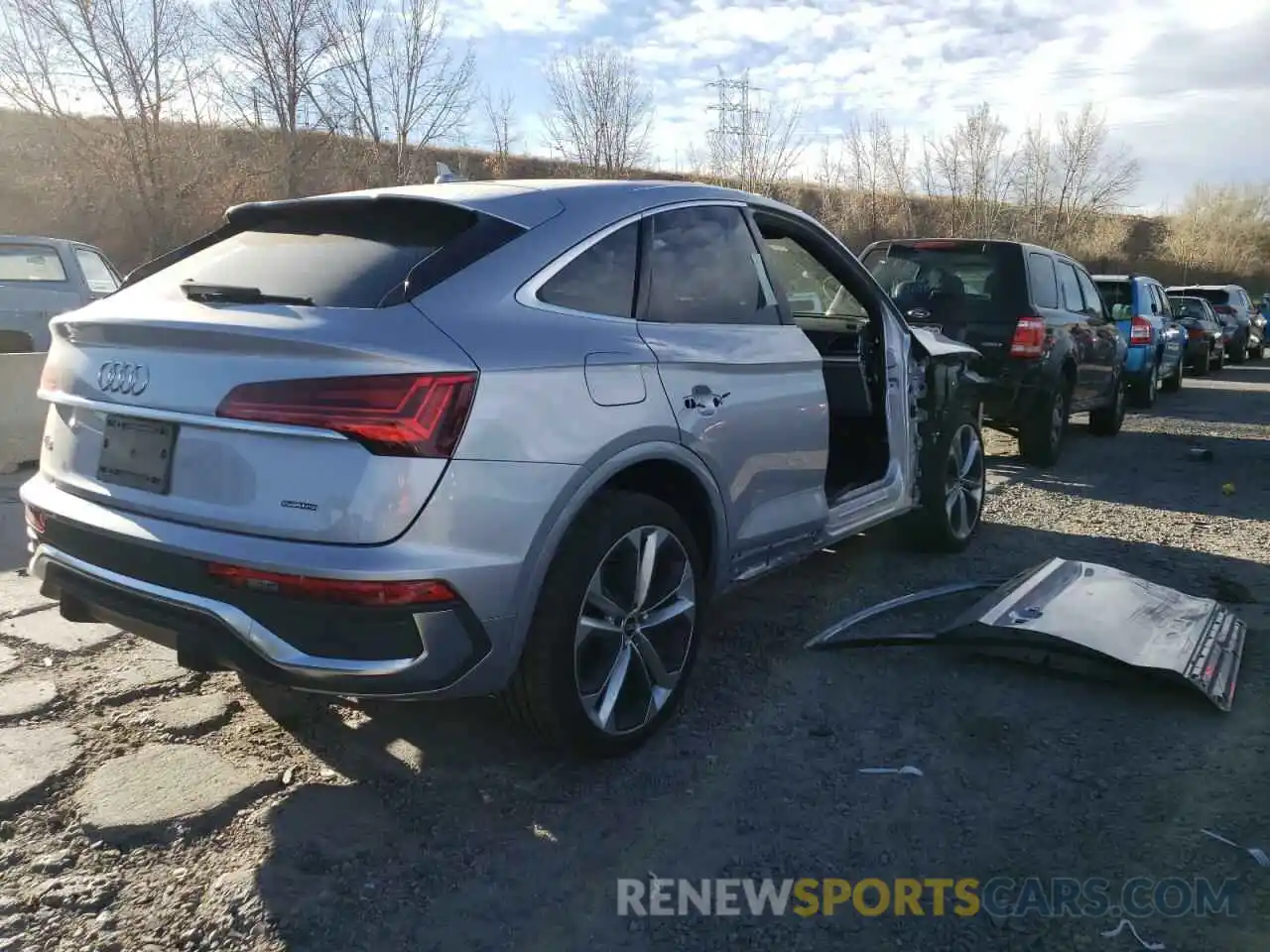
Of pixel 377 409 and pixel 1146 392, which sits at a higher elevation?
pixel 377 409

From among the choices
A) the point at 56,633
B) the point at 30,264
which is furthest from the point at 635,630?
the point at 30,264

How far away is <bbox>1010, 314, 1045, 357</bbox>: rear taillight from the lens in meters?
7.95

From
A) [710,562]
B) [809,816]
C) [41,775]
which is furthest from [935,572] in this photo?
[41,775]

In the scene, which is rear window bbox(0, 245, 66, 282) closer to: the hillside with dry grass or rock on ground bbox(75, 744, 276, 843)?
the hillside with dry grass

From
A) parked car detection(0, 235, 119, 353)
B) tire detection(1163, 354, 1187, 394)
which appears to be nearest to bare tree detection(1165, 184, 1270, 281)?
tire detection(1163, 354, 1187, 394)

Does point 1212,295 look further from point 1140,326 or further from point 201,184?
point 201,184

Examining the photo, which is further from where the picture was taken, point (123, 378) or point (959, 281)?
point (959, 281)

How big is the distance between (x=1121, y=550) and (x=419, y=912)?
483 cm

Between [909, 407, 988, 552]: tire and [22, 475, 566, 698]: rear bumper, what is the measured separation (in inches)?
127

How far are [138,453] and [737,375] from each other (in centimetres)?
189

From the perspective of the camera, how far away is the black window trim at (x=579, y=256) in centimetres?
281

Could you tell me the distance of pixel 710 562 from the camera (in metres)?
3.49

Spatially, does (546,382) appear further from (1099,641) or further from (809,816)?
(1099,641)

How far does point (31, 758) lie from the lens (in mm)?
3062
